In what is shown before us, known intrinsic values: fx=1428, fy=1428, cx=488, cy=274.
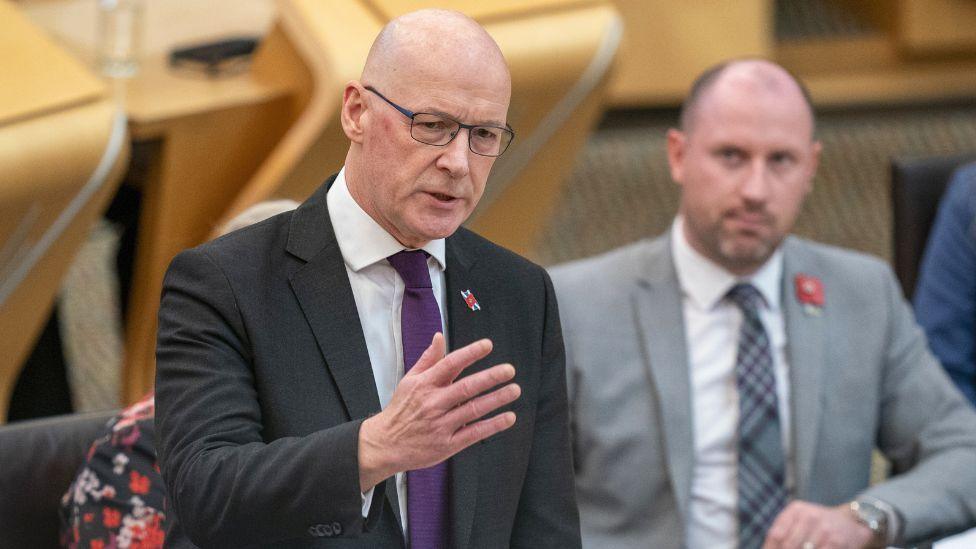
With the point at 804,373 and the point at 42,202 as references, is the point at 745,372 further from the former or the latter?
the point at 42,202

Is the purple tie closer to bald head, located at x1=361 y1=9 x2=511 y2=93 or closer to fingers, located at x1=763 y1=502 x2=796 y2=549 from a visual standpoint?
bald head, located at x1=361 y1=9 x2=511 y2=93

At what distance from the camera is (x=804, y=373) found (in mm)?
1882

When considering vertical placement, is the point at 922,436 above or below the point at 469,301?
below

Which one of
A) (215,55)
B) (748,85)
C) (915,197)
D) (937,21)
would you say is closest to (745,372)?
(748,85)

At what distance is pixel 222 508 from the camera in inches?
36.7

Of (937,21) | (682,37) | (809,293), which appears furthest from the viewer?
(937,21)

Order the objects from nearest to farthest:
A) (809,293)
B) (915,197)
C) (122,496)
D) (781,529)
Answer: (122,496), (781,529), (809,293), (915,197)

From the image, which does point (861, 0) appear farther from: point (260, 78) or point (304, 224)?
point (304, 224)

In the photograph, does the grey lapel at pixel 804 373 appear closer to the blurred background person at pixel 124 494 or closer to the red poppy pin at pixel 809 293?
the red poppy pin at pixel 809 293

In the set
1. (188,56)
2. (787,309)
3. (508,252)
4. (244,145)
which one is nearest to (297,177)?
(244,145)

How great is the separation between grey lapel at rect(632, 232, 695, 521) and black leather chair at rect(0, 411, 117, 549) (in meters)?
0.73

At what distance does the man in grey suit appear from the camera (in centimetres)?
185

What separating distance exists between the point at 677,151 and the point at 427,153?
1.08 m

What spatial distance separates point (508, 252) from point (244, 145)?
4.82 ft
